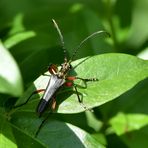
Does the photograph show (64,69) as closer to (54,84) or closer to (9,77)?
(54,84)

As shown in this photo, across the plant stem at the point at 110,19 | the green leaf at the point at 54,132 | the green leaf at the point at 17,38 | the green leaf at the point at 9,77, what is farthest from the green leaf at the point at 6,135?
the plant stem at the point at 110,19

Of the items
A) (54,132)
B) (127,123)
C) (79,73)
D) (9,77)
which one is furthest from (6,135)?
(127,123)

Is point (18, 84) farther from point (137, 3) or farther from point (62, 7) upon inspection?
point (137, 3)

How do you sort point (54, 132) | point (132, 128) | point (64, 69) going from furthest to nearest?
point (132, 128) < point (64, 69) < point (54, 132)

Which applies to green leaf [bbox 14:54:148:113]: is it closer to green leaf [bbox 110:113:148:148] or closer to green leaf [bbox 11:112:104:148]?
green leaf [bbox 11:112:104:148]

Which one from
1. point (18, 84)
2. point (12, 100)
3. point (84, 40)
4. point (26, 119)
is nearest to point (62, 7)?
point (84, 40)

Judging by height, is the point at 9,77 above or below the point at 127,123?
above

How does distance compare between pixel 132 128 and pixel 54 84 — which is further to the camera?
pixel 132 128
